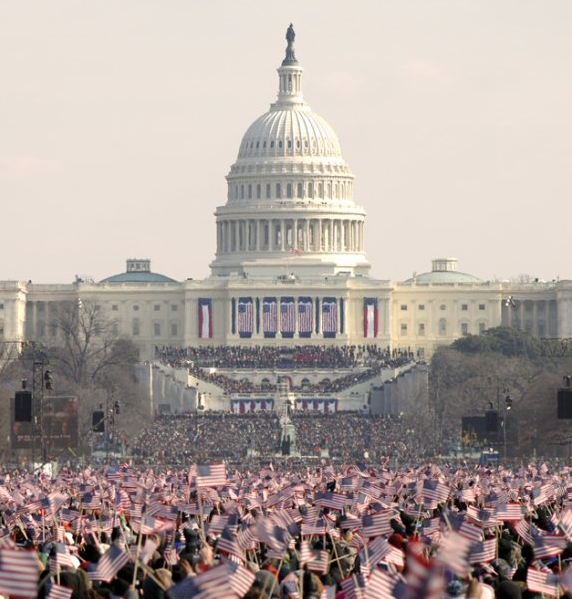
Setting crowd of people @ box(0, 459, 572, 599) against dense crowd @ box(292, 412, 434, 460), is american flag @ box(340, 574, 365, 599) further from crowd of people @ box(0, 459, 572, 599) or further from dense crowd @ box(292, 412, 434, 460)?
dense crowd @ box(292, 412, 434, 460)

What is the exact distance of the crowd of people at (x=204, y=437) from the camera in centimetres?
12144

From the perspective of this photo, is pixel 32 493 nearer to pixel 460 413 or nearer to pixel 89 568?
pixel 89 568

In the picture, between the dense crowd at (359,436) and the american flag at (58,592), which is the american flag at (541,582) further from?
the dense crowd at (359,436)

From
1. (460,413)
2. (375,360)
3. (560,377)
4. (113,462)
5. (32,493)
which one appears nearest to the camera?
(32,493)

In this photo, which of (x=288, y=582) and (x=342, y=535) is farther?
(x=342, y=535)

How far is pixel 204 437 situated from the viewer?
455 ft

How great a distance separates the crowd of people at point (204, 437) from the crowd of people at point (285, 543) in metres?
62.3

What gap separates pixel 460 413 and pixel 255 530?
4665 inches

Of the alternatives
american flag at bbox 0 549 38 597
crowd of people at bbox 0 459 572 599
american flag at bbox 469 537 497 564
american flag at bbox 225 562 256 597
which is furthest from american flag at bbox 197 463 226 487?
american flag at bbox 0 549 38 597

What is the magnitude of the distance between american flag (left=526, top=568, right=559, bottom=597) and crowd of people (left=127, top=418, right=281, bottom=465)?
267 feet

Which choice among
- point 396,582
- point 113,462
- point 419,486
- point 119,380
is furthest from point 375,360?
point 396,582

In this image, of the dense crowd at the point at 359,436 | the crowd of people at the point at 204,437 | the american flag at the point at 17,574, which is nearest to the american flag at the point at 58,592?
the american flag at the point at 17,574

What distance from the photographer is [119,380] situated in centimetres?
17338

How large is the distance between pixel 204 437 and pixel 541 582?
369 feet
